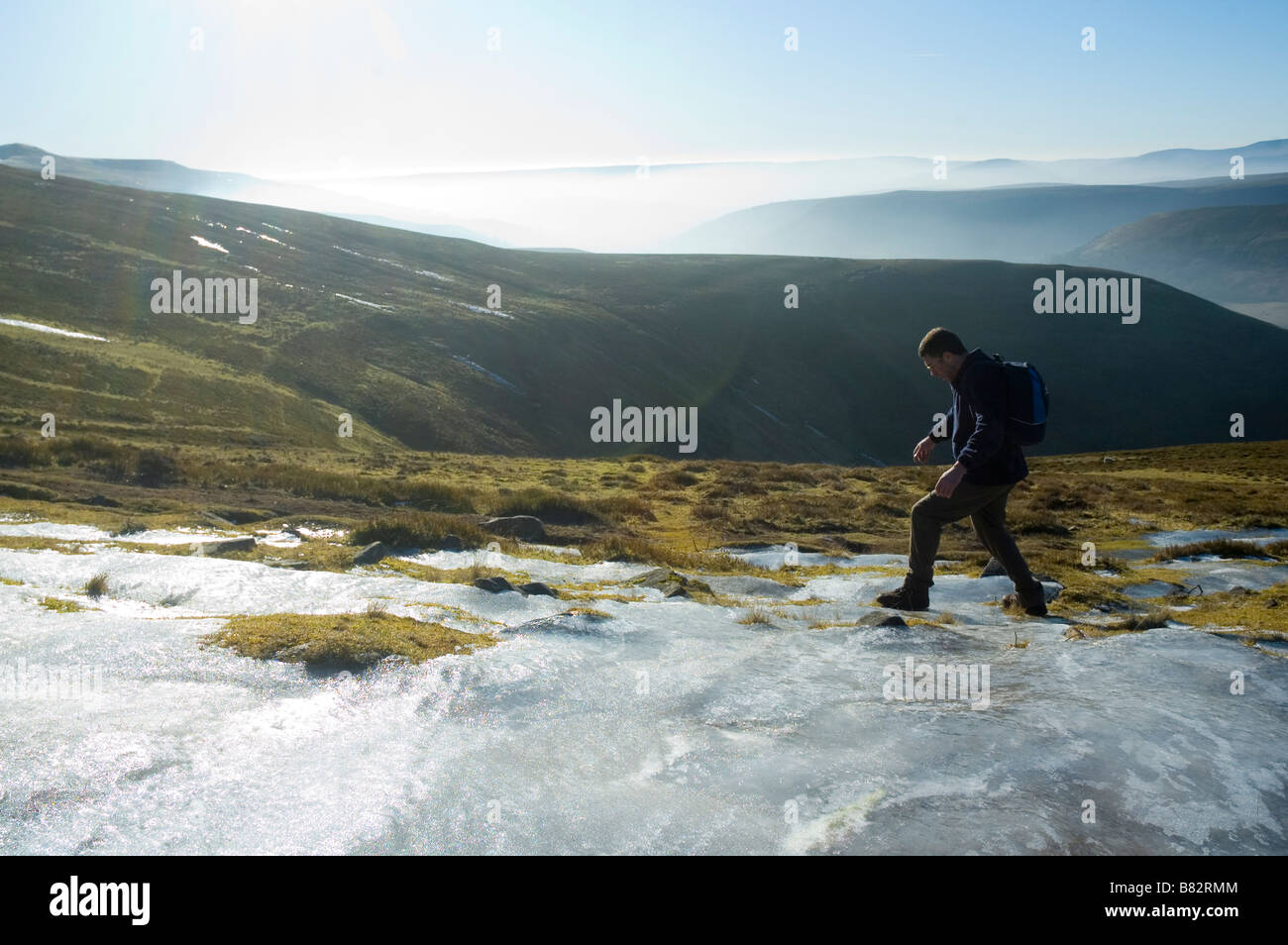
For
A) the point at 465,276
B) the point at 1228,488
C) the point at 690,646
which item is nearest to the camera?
the point at 690,646

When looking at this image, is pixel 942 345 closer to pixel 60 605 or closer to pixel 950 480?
pixel 950 480

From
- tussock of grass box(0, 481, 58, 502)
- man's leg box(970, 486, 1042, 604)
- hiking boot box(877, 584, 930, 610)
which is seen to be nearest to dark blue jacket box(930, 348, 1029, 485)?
man's leg box(970, 486, 1042, 604)

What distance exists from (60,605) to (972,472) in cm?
1012

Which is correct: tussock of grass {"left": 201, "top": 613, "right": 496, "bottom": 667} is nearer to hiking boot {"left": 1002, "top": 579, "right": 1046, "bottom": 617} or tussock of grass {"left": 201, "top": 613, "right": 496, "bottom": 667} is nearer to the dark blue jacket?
the dark blue jacket

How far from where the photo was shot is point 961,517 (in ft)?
34.0

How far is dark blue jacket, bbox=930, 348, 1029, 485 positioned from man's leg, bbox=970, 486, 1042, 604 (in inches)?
17.1

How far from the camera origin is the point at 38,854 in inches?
183

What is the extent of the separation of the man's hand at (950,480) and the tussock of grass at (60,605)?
9485mm

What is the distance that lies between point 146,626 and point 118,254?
9955 cm

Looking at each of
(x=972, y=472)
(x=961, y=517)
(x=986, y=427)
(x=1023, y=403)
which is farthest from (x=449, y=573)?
(x=1023, y=403)

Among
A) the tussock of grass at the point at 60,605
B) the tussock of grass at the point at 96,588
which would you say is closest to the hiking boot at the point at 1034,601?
the tussock of grass at the point at 60,605

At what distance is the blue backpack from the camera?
9453 millimetres
